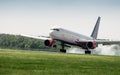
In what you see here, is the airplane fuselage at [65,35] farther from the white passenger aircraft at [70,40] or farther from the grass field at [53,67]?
the grass field at [53,67]

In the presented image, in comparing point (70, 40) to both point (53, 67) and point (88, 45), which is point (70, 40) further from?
point (53, 67)

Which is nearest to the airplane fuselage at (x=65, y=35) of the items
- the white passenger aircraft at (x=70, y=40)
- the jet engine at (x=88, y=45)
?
the white passenger aircraft at (x=70, y=40)

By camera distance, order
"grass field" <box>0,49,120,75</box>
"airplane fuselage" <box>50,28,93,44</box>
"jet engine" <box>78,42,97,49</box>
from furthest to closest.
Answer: "airplane fuselage" <box>50,28,93,44</box>, "jet engine" <box>78,42,97,49</box>, "grass field" <box>0,49,120,75</box>

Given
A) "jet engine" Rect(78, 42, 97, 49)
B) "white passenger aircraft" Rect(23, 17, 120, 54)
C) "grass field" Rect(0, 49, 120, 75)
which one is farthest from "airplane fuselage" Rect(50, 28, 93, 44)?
"grass field" Rect(0, 49, 120, 75)

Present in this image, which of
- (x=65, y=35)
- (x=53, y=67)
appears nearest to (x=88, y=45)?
(x=65, y=35)

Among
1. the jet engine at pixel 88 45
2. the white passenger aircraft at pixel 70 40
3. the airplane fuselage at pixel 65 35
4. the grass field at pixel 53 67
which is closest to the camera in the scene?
the grass field at pixel 53 67

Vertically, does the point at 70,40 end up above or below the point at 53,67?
above

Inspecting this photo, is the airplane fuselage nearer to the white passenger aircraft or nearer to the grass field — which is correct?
the white passenger aircraft

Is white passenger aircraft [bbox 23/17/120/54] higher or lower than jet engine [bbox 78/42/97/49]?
higher

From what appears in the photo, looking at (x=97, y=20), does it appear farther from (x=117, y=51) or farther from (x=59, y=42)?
(x=59, y=42)

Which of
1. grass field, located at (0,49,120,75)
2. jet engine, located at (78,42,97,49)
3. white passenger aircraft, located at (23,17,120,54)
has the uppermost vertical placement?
white passenger aircraft, located at (23,17,120,54)

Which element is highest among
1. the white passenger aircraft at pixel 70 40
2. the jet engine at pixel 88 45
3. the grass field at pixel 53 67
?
the white passenger aircraft at pixel 70 40

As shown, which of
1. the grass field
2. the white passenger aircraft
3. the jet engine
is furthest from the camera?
the white passenger aircraft

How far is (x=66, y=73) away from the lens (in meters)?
21.2
